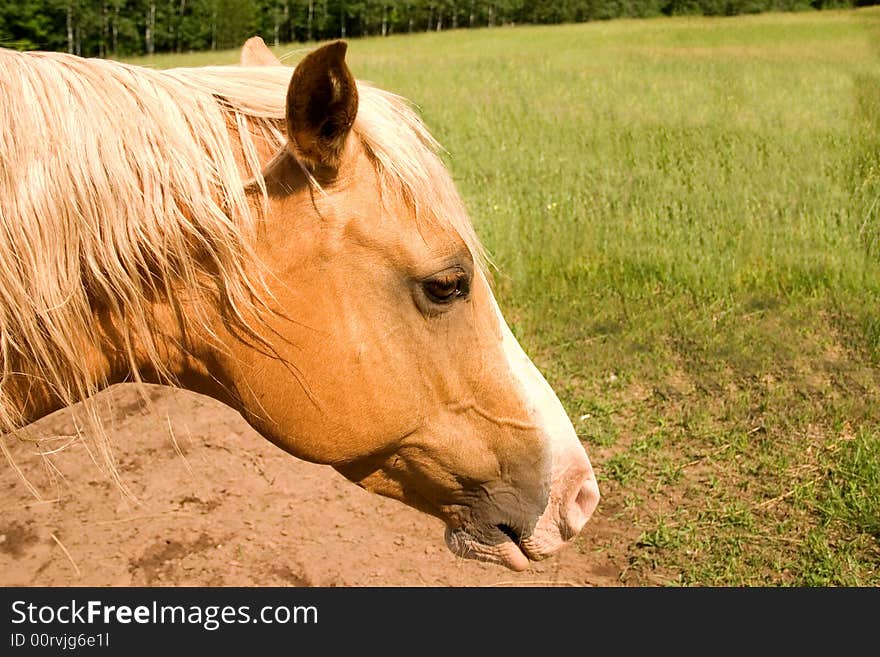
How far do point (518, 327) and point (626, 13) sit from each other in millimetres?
28366

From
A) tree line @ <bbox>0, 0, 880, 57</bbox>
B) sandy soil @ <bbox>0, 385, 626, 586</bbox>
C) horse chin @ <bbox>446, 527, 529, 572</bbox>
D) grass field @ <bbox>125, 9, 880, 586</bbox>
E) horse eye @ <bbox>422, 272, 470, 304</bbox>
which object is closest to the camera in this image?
horse eye @ <bbox>422, 272, 470, 304</bbox>

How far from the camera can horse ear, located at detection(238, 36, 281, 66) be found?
1941mm

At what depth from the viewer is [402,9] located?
39.6 m

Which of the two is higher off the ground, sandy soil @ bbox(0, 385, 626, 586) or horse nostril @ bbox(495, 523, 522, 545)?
horse nostril @ bbox(495, 523, 522, 545)

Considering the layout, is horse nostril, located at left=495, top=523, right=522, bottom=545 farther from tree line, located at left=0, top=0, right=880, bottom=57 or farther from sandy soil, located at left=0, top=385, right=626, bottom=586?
tree line, located at left=0, top=0, right=880, bottom=57

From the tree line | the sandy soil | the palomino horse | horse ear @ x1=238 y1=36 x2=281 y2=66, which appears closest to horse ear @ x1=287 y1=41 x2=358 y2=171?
the palomino horse

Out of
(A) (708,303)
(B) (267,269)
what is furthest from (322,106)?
(A) (708,303)

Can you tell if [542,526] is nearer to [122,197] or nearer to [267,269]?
[267,269]

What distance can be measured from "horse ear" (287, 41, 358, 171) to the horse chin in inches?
41.6

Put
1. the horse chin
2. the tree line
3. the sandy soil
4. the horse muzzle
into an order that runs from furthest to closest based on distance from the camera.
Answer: the tree line, the sandy soil, the horse chin, the horse muzzle

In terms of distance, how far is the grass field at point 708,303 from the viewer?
12.0 feet

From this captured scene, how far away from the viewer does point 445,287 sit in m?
1.63

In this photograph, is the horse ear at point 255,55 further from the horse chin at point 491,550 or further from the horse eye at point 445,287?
the horse chin at point 491,550
